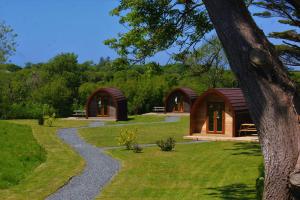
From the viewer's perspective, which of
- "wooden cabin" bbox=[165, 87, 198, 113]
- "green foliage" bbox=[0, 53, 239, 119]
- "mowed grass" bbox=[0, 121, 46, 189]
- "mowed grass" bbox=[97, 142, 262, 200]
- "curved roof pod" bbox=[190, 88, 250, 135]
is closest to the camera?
"mowed grass" bbox=[97, 142, 262, 200]

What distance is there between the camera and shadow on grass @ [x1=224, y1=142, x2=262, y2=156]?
2306 cm

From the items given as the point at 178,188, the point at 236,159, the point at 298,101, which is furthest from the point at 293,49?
the point at 298,101

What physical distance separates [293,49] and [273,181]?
68.2 ft

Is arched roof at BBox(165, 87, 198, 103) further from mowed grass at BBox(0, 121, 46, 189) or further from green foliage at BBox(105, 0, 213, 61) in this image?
green foliage at BBox(105, 0, 213, 61)

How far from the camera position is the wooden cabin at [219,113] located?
30.3 metres

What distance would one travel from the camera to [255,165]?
19.1 metres

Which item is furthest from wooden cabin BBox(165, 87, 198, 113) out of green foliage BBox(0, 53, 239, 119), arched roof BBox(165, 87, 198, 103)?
green foliage BBox(0, 53, 239, 119)

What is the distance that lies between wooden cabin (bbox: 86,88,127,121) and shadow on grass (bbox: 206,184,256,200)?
3253 centimetres

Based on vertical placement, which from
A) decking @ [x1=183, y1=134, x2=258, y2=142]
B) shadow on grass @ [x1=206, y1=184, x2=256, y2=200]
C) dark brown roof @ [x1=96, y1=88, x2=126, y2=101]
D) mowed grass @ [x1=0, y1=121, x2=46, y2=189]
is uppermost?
dark brown roof @ [x1=96, y1=88, x2=126, y2=101]

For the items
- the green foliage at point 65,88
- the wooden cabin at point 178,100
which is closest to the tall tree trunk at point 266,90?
the green foliage at point 65,88

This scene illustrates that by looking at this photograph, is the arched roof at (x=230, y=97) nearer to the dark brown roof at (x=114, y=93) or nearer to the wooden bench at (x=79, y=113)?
the dark brown roof at (x=114, y=93)

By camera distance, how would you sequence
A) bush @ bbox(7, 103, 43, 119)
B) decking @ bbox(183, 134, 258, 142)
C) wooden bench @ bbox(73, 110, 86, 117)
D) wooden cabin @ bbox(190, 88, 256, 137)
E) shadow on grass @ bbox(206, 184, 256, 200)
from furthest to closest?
wooden bench @ bbox(73, 110, 86, 117)
bush @ bbox(7, 103, 43, 119)
wooden cabin @ bbox(190, 88, 256, 137)
decking @ bbox(183, 134, 258, 142)
shadow on grass @ bbox(206, 184, 256, 200)

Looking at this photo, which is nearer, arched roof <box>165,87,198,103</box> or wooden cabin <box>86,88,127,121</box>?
wooden cabin <box>86,88,127,121</box>

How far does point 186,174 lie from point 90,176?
3443 millimetres
